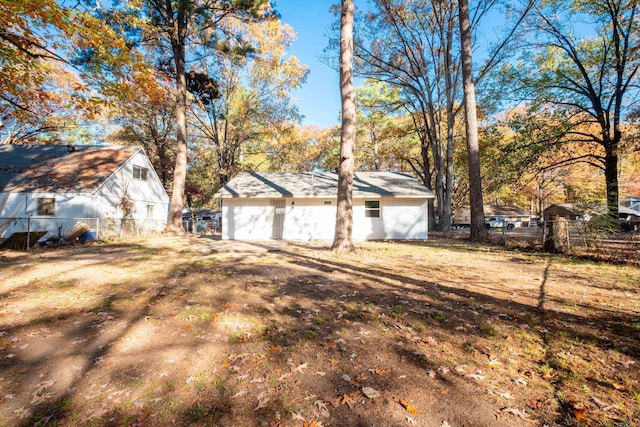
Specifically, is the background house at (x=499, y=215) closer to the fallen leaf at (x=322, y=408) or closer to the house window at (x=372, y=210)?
the house window at (x=372, y=210)

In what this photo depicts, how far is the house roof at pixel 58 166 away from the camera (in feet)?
52.0

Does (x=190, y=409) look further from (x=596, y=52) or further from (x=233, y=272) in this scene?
(x=596, y=52)

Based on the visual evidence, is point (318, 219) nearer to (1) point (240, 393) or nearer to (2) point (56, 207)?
(1) point (240, 393)

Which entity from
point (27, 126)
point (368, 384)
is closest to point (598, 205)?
point (368, 384)

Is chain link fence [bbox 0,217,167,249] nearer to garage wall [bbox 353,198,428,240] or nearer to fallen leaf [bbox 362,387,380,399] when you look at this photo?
garage wall [bbox 353,198,428,240]

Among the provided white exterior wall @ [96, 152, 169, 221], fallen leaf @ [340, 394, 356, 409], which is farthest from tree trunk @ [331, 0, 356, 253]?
white exterior wall @ [96, 152, 169, 221]

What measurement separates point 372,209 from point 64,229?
1649cm

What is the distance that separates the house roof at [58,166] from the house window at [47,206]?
1.64 feet

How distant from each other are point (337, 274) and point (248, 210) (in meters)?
9.96

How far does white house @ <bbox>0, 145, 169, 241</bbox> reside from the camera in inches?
607

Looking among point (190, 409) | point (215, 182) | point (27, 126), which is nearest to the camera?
point (190, 409)

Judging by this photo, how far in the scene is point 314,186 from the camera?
629 inches

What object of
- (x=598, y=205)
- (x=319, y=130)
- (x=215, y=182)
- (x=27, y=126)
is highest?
(x=319, y=130)

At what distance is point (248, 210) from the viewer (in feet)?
50.0
